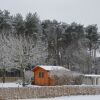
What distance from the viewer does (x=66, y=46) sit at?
58.2m

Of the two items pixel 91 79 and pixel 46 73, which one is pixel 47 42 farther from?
pixel 91 79

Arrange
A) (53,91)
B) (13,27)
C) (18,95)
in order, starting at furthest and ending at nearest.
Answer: (13,27), (53,91), (18,95)

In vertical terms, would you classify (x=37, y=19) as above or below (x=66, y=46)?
above

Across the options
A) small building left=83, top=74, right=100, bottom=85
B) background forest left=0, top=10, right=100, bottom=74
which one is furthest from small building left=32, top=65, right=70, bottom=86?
small building left=83, top=74, right=100, bottom=85

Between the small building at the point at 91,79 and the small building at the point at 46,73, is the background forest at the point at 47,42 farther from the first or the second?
the small building at the point at 91,79

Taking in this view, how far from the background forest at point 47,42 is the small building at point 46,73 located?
2.51 metres

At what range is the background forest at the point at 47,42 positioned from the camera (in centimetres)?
4681

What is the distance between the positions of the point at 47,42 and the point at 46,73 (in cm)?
1604

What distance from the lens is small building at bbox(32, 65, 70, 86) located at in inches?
1497

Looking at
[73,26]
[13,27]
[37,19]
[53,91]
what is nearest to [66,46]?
[73,26]

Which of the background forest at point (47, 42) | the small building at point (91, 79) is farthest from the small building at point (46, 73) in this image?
the small building at point (91, 79)

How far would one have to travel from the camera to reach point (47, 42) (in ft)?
187

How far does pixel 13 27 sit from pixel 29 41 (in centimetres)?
473

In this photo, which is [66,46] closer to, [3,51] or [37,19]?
[37,19]
